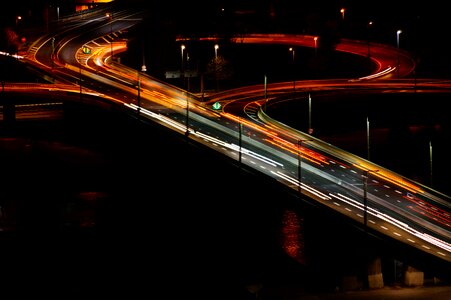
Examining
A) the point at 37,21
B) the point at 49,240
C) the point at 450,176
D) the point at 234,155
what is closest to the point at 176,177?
the point at 234,155

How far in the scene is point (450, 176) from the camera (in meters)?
69.1

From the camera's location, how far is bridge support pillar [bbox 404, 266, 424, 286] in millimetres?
51188

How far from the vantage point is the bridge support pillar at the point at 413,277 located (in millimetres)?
51188

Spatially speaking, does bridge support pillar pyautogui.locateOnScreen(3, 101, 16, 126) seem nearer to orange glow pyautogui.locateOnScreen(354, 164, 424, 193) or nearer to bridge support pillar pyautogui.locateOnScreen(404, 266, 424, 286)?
orange glow pyautogui.locateOnScreen(354, 164, 424, 193)

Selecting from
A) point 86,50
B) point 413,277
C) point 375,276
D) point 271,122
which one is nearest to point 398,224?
point 375,276

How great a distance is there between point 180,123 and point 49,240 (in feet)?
47.8

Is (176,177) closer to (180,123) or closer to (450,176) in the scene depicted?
(180,123)

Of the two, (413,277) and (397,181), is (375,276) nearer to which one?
(413,277)

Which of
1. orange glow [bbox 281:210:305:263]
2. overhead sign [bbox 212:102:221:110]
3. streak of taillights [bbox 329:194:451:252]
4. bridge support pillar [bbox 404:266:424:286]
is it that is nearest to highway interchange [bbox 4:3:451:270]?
streak of taillights [bbox 329:194:451:252]

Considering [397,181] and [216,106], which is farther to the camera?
[216,106]

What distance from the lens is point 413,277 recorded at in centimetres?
5147

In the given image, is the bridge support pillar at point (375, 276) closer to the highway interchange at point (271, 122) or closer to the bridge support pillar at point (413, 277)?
the bridge support pillar at point (413, 277)

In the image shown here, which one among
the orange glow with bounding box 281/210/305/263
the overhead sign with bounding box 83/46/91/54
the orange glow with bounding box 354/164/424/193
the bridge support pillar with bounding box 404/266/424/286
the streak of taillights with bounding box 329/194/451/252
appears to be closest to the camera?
the streak of taillights with bounding box 329/194/451/252

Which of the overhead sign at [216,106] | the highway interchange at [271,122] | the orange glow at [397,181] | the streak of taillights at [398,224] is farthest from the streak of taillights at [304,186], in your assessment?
the overhead sign at [216,106]
